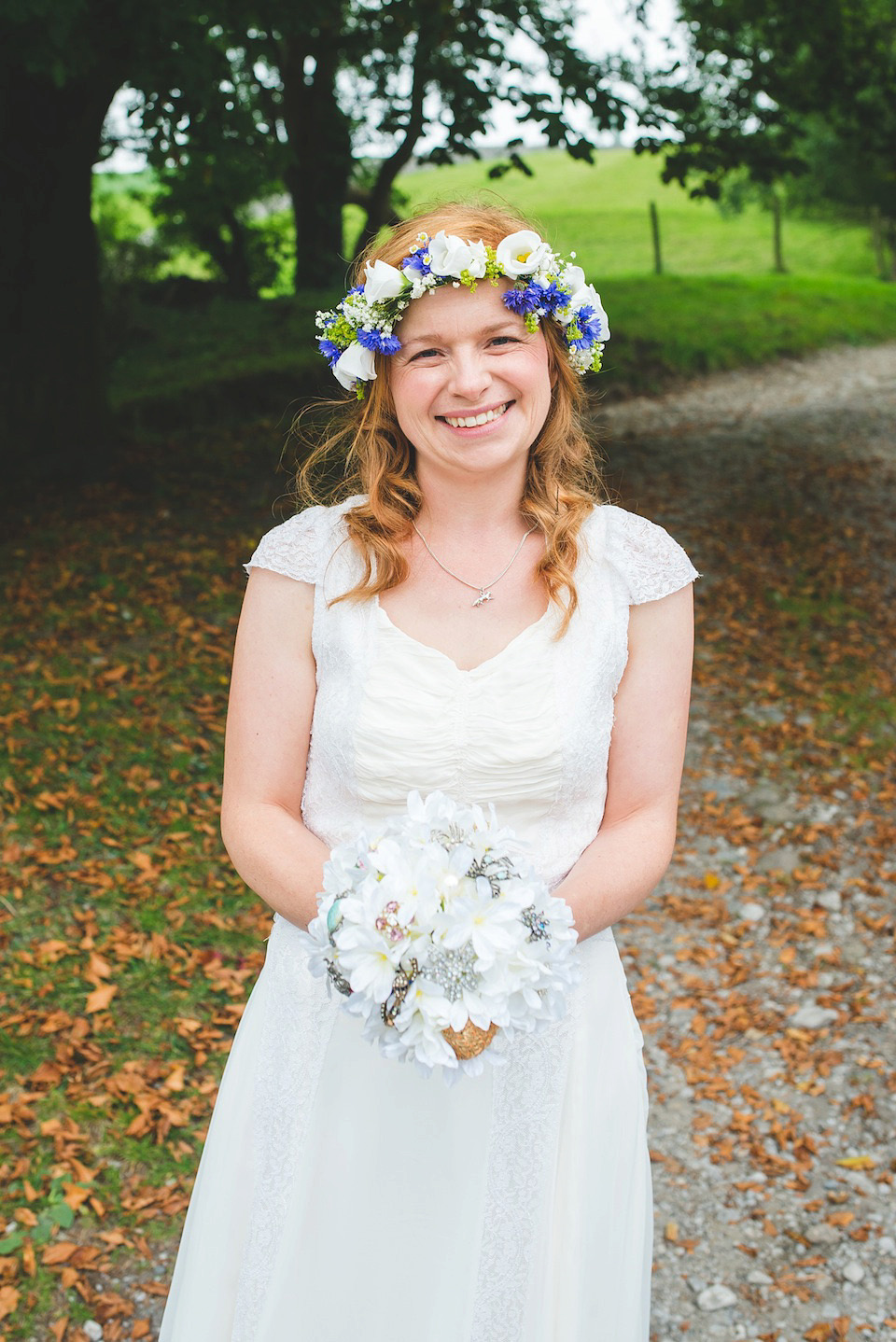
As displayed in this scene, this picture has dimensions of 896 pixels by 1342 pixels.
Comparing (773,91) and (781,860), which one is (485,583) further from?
(773,91)

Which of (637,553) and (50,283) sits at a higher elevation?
(50,283)

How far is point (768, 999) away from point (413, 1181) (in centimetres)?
331

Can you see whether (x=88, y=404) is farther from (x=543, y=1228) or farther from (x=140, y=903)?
(x=543, y=1228)

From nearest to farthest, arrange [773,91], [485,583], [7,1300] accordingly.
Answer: [485,583] → [7,1300] → [773,91]

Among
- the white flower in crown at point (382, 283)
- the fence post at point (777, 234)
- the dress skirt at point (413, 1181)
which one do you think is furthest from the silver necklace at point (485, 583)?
the fence post at point (777, 234)

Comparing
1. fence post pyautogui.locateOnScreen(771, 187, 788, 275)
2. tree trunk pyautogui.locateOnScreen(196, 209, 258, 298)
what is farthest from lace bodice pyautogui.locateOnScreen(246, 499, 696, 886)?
fence post pyautogui.locateOnScreen(771, 187, 788, 275)

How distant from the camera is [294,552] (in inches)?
99.7

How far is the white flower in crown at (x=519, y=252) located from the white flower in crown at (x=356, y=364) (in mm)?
344

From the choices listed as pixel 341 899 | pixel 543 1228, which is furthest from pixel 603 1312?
Result: pixel 341 899

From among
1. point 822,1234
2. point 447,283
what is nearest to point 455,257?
point 447,283

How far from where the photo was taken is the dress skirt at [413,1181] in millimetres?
2545

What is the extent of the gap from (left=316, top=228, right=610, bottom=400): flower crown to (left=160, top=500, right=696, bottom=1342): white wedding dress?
41cm

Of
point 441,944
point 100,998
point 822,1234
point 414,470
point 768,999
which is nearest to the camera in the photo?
point 441,944

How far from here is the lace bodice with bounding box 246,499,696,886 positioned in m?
2.39
